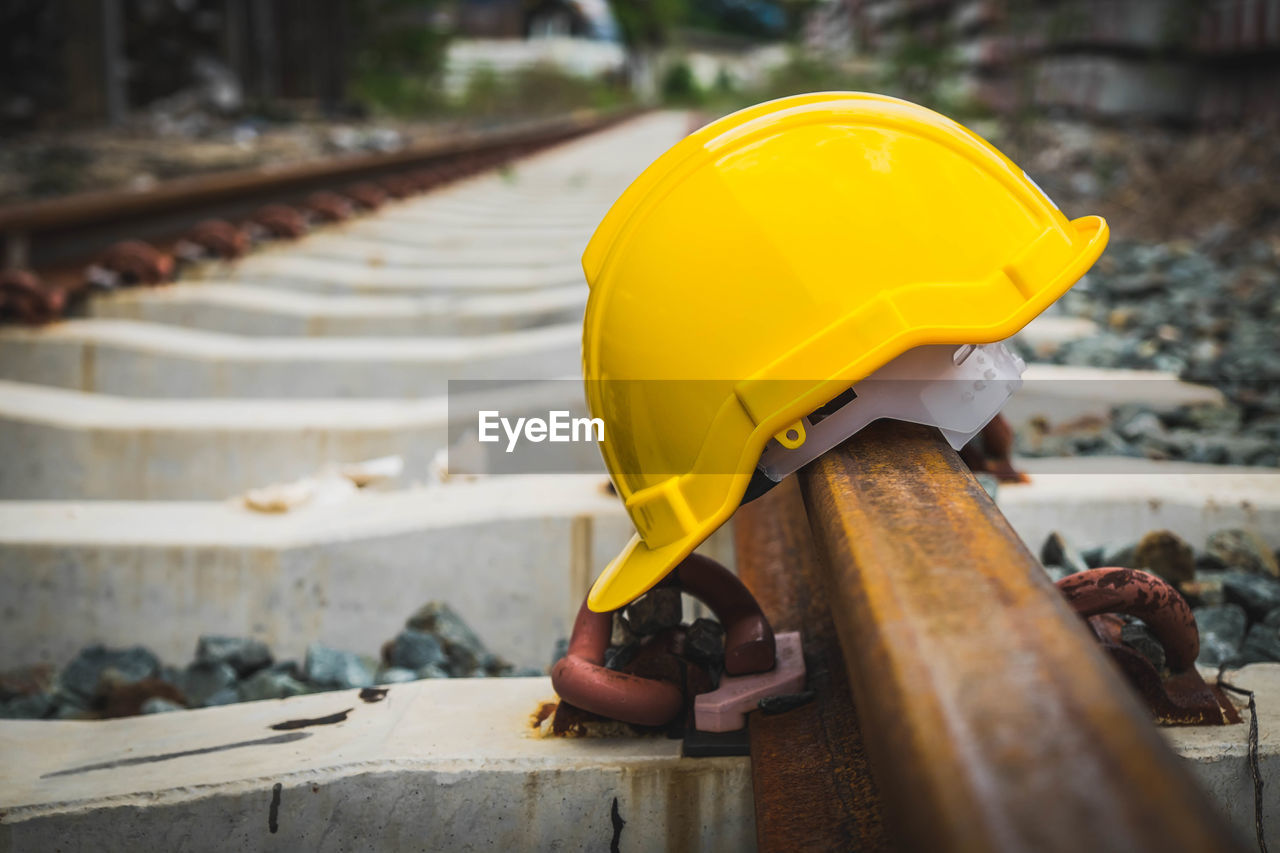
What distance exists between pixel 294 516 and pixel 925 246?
4.55 feet

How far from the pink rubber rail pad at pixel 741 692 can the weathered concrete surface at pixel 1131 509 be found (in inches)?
30.0

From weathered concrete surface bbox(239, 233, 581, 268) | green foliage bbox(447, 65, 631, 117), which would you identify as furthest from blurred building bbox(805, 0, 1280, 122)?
green foliage bbox(447, 65, 631, 117)

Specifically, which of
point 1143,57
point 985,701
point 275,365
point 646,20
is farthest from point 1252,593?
point 646,20

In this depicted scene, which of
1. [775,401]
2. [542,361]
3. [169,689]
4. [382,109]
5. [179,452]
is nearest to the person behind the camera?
[775,401]

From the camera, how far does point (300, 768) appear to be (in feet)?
4.31

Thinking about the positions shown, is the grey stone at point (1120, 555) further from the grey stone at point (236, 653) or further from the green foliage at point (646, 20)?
the green foliage at point (646, 20)

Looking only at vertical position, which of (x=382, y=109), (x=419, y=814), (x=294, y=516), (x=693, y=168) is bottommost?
(x=419, y=814)

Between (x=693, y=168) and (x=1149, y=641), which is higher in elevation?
(x=693, y=168)

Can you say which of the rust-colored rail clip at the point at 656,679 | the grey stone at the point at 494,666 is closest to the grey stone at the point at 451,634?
the grey stone at the point at 494,666

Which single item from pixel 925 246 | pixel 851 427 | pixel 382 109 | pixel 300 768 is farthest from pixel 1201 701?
pixel 382 109

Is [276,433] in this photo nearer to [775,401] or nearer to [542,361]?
[542,361]

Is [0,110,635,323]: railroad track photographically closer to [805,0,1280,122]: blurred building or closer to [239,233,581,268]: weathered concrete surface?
[239,233,581,268]: weathered concrete surface

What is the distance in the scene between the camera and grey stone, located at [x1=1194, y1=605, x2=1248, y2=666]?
161 centimetres

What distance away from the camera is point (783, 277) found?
1.28m
